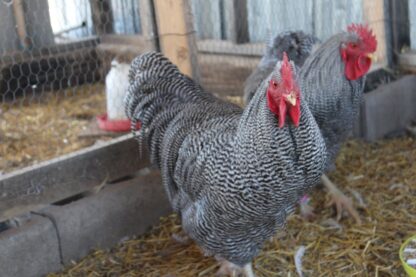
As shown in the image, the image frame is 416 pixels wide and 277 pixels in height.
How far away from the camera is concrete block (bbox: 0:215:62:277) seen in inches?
105

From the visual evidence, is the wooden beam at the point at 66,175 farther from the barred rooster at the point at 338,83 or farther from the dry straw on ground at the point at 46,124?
the barred rooster at the point at 338,83

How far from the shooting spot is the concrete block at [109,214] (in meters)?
2.92

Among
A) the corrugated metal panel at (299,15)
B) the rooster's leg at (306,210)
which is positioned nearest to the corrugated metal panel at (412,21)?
the corrugated metal panel at (299,15)

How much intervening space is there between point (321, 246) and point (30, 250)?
1478 mm

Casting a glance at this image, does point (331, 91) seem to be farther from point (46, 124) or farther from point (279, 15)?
point (46, 124)

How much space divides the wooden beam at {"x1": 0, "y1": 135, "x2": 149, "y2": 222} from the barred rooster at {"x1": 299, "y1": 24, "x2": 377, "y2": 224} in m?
1.02

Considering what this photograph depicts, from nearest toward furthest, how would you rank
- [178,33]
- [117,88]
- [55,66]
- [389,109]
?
[178,33] < [117,88] < [389,109] < [55,66]

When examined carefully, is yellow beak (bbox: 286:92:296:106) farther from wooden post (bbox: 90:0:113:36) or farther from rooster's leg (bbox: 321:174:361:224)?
wooden post (bbox: 90:0:113:36)

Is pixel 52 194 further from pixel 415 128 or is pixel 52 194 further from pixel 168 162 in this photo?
pixel 415 128

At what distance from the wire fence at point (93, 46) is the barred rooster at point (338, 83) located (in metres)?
0.84

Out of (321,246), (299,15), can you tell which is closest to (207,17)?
(299,15)

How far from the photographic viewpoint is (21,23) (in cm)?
415

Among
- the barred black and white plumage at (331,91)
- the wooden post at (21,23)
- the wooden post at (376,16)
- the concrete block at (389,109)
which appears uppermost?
the wooden post at (21,23)

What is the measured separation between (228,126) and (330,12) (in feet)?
7.90
